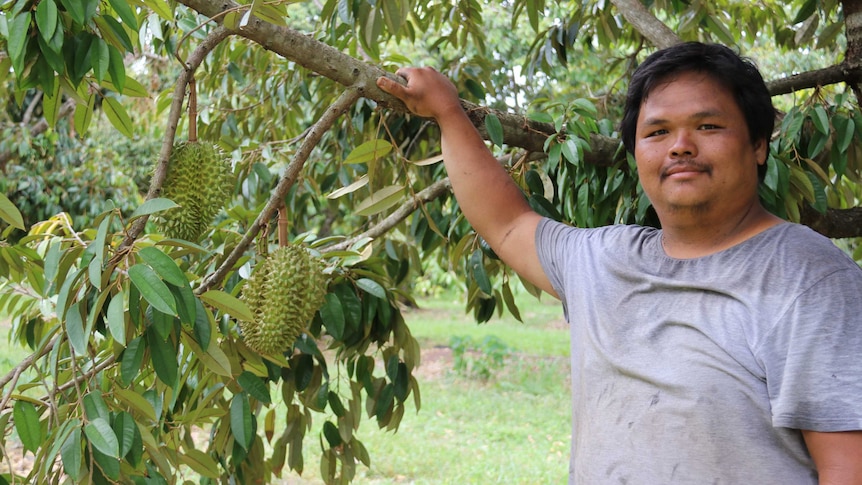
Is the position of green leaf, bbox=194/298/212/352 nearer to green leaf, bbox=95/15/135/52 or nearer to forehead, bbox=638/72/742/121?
green leaf, bbox=95/15/135/52

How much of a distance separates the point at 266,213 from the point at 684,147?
2.50ft

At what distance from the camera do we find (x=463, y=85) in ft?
9.74

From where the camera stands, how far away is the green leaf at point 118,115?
1535mm

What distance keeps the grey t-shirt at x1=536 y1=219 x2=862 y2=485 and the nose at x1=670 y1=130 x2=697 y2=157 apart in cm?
17

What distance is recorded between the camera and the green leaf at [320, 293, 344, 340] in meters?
1.94

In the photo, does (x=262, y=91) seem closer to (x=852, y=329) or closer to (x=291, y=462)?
(x=291, y=462)

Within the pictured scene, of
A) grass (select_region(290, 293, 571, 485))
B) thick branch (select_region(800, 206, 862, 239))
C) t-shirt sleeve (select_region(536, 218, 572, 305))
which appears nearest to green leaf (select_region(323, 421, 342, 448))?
t-shirt sleeve (select_region(536, 218, 572, 305))

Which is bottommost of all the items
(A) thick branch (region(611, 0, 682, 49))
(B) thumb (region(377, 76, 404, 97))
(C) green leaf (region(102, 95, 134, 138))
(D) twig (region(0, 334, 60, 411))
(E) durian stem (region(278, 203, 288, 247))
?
(D) twig (region(0, 334, 60, 411))

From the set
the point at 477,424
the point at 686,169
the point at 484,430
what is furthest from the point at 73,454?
the point at 477,424

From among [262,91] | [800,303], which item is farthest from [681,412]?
[262,91]

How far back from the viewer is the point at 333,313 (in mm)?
1949

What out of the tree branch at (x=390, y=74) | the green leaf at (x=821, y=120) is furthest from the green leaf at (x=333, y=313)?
the green leaf at (x=821, y=120)

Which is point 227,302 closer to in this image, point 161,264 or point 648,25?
point 161,264

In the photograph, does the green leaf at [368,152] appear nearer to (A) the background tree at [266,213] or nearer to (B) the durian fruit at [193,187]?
(A) the background tree at [266,213]
